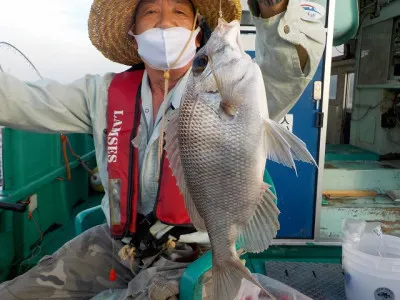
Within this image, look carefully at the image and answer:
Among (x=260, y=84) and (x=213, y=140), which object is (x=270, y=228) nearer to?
(x=213, y=140)

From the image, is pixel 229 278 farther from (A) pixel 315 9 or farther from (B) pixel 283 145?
(A) pixel 315 9

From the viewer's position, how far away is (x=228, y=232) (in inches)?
60.2

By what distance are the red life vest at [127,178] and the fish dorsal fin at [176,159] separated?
59cm

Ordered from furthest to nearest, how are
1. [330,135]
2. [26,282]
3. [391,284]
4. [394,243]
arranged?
[330,135]
[394,243]
[391,284]
[26,282]

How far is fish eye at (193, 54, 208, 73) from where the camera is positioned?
1528 millimetres

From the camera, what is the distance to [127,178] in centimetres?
232

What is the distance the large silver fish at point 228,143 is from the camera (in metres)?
1.47

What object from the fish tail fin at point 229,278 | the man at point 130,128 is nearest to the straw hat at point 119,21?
the man at point 130,128

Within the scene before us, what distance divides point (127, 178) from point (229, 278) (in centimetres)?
101

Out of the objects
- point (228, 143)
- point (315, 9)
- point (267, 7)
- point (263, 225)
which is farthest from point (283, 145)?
point (315, 9)

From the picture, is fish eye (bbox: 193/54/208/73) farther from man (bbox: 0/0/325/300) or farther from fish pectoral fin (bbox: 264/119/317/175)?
man (bbox: 0/0/325/300)

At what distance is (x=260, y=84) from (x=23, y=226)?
9.94ft

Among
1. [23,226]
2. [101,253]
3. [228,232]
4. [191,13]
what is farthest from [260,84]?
[23,226]

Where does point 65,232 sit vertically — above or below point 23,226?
below
